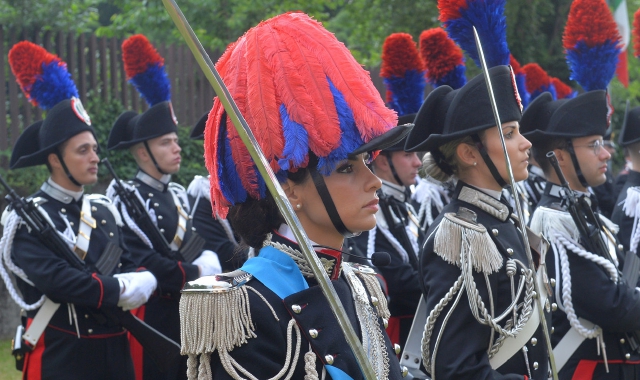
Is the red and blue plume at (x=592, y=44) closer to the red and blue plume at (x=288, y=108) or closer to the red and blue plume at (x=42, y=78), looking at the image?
the red and blue plume at (x=288, y=108)

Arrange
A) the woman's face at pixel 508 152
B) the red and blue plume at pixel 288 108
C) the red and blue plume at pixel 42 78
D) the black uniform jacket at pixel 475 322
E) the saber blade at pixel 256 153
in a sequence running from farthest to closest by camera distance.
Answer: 1. the red and blue plume at pixel 42 78
2. the woman's face at pixel 508 152
3. the black uniform jacket at pixel 475 322
4. the red and blue plume at pixel 288 108
5. the saber blade at pixel 256 153

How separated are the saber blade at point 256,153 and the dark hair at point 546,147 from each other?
131 inches

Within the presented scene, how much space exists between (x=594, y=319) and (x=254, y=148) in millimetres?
2874

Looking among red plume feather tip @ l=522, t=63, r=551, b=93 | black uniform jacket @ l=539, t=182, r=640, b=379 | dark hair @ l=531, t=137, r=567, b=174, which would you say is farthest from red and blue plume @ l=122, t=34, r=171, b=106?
black uniform jacket @ l=539, t=182, r=640, b=379

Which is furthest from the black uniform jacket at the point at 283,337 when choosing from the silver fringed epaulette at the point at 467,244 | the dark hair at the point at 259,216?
the silver fringed epaulette at the point at 467,244

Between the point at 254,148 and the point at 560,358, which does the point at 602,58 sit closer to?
the point at 560,358

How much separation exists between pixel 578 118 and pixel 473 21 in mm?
1673

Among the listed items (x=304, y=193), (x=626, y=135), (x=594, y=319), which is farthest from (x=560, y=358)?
(x=626, y=135)

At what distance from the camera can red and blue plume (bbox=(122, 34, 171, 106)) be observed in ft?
25.0

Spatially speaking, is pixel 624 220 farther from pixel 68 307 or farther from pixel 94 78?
pixel 94 78

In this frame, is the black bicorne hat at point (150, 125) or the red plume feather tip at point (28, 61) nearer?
the red plume feather tip at point (28, 61)

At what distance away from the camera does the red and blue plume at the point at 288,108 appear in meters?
2.47

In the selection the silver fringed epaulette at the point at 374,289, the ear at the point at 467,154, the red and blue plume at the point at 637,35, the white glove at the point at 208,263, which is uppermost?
the ear at the point at 467,154

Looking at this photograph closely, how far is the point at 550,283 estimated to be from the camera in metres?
3.86
